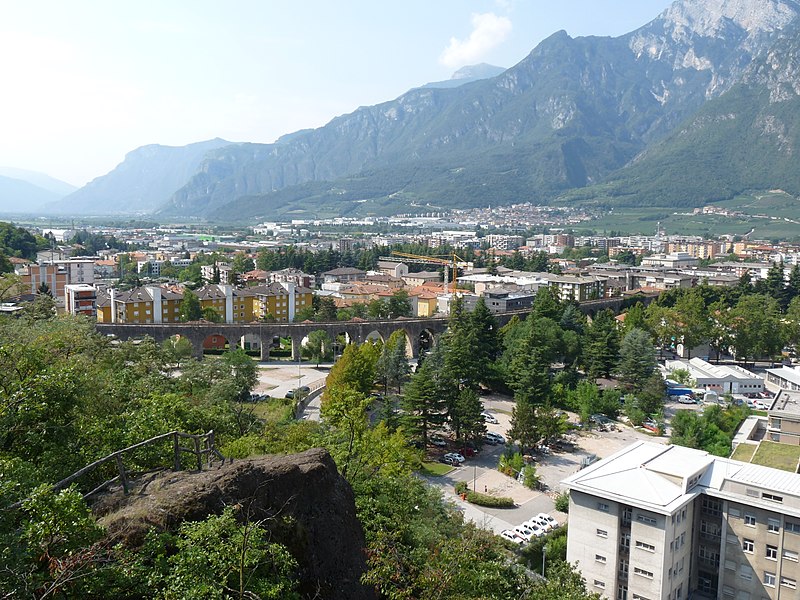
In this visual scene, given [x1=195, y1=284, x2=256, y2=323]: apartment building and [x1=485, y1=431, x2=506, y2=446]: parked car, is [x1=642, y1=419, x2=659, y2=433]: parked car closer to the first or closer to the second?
[x1=485, y1=431, x2=506, y2=446]: parked car

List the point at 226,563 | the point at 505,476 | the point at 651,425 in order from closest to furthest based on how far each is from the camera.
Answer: the point at 226,563, the point at 505,476, the point at 651,425

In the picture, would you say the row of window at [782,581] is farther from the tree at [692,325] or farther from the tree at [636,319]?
the tree at [692,325]

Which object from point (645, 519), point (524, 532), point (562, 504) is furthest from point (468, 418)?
point (645, 519)

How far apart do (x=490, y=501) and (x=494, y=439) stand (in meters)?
5.48

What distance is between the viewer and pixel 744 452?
1694cm

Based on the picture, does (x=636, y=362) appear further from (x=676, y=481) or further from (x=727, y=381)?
(x=676, y=481)

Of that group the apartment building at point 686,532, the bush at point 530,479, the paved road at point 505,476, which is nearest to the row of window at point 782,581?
the apartment building at point 686,532

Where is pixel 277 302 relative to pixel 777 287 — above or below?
below

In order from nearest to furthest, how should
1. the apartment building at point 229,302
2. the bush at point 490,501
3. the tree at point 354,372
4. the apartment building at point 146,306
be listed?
the bush at point 490,501, the tree at point 354,372, the apartment building at point 146,306, the apartment building at point 229,302

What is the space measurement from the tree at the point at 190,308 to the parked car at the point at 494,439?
64.6 ft

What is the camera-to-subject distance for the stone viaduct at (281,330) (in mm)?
32062

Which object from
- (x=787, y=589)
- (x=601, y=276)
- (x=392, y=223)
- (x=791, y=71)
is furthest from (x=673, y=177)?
(x=787, y=589)

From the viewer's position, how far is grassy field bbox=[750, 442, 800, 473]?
15492mm

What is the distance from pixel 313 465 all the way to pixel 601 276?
51.4m
